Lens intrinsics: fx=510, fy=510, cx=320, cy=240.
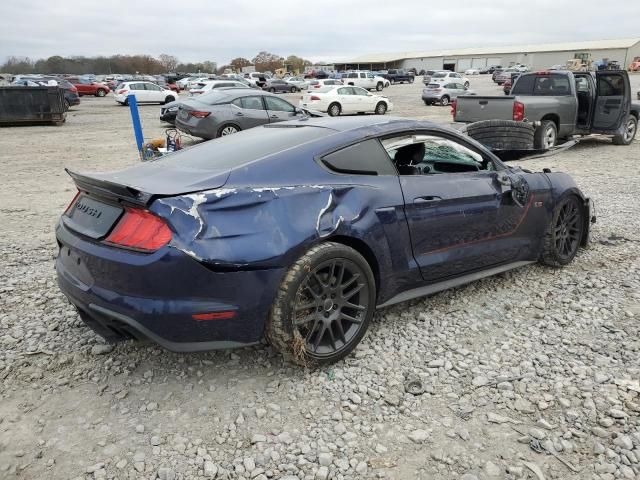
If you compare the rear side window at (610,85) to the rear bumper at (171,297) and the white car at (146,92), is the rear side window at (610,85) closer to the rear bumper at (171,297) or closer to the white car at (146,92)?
the rear bumper at (171,297)

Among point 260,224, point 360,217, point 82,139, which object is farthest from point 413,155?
point 82,139

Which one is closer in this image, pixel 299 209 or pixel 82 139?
pixel 299 209

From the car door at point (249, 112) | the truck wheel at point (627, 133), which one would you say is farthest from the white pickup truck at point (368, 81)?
the truck wheel at point (627, 133)

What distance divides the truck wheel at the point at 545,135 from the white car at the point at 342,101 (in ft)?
42.0

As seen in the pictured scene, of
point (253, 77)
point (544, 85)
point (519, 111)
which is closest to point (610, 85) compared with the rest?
point (544, 85)

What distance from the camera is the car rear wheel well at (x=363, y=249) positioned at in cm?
306

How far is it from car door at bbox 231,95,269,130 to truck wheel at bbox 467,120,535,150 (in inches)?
292

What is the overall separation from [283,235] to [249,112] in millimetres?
11509

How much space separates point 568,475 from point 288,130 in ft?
8.81

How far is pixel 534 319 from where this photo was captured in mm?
3750

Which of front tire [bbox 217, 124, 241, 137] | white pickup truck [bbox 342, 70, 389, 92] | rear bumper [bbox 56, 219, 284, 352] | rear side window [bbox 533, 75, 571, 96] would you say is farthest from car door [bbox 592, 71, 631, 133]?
white pickup truck [bbox 342, 70, 389, 92]

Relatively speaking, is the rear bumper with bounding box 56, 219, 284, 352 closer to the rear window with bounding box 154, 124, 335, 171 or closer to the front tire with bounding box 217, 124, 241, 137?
the rear window with bounding box 154, 124, 335, 171

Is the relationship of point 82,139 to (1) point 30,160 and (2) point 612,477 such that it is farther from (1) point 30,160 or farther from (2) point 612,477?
(2) point 612,477

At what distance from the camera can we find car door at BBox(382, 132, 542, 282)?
11.4ft
